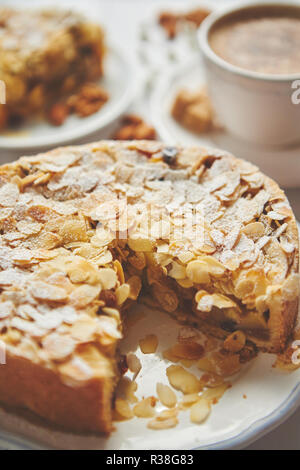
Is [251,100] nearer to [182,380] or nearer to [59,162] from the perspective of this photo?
[59,162]

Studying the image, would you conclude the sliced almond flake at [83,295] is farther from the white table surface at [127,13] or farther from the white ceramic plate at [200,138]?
the white table surface at [127,13]

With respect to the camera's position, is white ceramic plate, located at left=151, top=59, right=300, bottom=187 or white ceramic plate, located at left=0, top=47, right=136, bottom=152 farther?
white ceramic plate, located at left=0, top=47, right=136, bottom=152

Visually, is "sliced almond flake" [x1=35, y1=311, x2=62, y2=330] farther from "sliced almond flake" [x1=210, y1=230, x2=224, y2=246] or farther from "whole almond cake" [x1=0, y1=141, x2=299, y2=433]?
"sliced almond flake" [x1=210, y1=230, x2=224, y2=246]

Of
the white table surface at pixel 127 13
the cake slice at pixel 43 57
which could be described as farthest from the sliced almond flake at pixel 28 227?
the white table surface at pixel 127 13

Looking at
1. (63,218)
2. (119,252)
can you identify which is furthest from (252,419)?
(63,218)

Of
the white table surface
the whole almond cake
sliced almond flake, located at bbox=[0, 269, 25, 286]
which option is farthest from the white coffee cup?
sliced almond flake, located at bbox=[0, 269, 25, 286]

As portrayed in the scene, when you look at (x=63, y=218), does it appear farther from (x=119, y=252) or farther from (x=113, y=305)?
(x=113, y=305)
